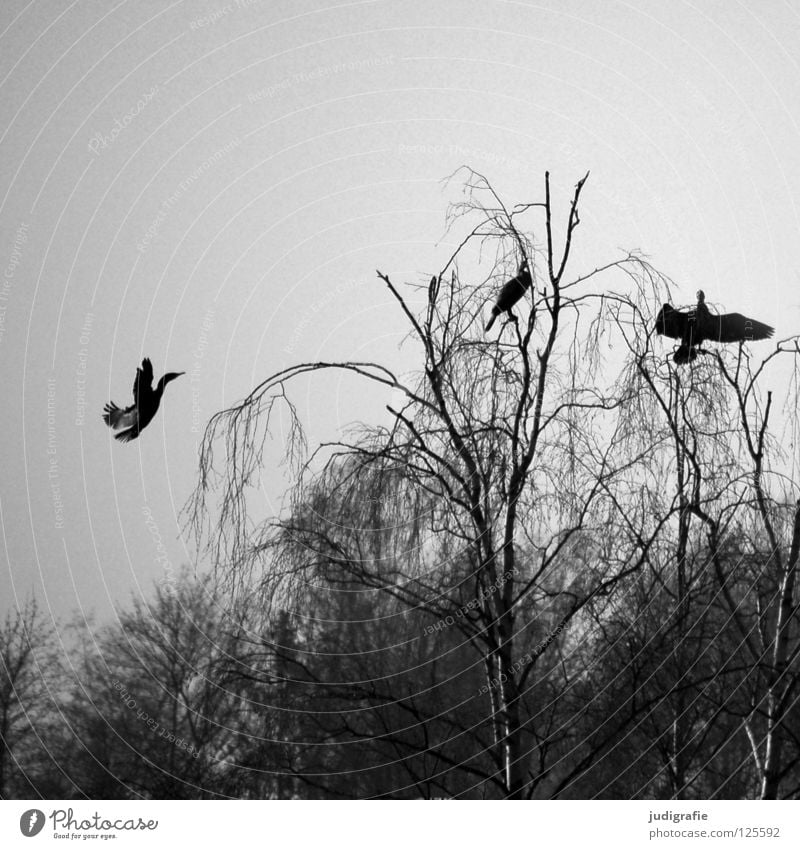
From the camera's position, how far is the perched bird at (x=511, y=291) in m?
4.73

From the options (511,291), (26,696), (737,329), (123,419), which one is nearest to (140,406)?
(123,419)

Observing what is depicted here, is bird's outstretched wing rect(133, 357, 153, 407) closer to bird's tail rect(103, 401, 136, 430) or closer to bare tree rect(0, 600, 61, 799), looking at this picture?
bird's tail rect(103, 401, 136, 430)

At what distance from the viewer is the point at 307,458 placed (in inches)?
181

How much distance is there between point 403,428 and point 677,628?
1.81 m

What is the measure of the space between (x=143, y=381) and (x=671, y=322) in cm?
271

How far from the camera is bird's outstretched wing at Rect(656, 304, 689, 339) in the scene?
4.86 m

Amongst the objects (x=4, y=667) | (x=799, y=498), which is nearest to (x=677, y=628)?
(x=799, y=498)

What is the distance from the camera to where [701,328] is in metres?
5.10

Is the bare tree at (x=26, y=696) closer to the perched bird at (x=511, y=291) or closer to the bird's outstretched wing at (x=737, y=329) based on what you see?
the perched bird at (x=511, y=291)
